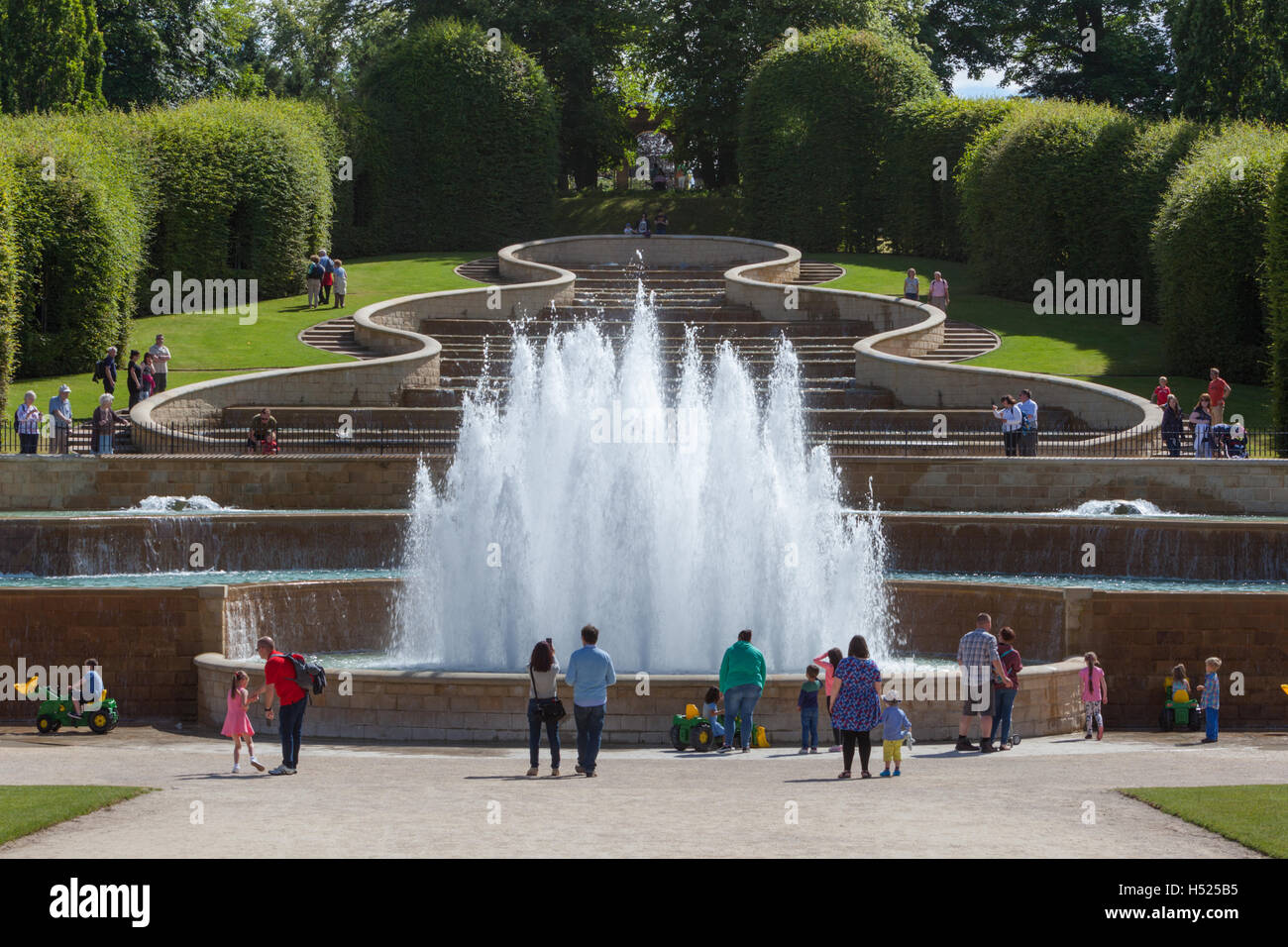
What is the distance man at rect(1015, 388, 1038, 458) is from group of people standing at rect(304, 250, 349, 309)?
20.1 meters

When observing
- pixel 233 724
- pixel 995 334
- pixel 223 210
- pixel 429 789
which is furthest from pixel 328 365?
pixel 429 789

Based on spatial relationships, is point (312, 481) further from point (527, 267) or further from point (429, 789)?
point (527, 267)

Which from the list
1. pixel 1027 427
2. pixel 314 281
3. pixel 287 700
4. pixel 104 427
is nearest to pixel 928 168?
pixel 314 281

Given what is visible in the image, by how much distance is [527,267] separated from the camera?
46.0m

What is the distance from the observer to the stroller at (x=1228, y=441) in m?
27.6

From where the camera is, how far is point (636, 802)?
1167cm

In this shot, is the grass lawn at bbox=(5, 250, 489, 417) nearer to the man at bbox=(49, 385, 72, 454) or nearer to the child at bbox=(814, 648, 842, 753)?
the man at bbox=(49, 385, 72, 454)

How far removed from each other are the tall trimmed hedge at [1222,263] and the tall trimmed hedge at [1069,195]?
510cm

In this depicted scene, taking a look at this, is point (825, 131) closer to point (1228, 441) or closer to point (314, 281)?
point (314, 281)

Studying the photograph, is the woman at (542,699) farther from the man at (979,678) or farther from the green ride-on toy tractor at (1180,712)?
the green ride-on toy tractor at (1180,712)

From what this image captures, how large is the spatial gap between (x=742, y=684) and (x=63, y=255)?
2556 cm

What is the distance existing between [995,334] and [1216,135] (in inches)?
305

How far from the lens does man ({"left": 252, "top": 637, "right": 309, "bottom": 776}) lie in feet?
44.8

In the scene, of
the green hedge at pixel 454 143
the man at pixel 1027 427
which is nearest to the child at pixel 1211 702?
the man at pixel 1027 427
